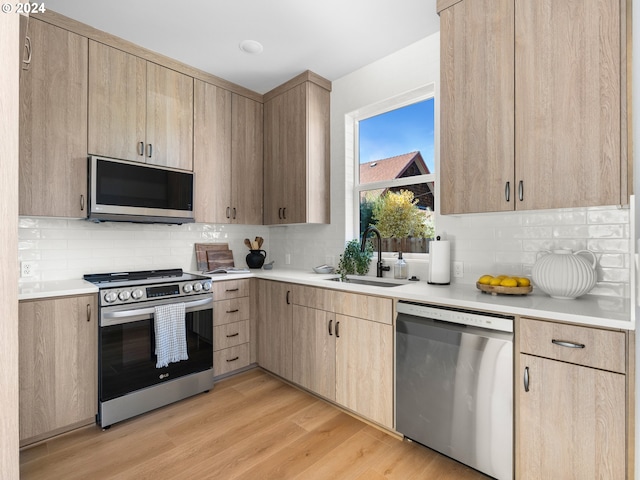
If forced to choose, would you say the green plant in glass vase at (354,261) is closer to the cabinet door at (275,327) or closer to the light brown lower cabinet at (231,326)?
the cabinet door at (275,327)

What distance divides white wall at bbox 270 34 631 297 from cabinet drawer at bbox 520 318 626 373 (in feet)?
1.18

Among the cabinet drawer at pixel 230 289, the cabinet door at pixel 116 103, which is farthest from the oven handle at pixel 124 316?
the cabinet door at pixel 116 103

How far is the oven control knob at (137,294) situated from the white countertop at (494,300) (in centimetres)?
22

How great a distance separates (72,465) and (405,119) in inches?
130

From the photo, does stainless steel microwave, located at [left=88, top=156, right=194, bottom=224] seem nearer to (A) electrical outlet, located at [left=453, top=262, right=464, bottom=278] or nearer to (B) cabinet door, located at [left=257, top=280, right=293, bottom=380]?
(B) cabinet door, located at [left=257, top=280, right=293, bottom=380]

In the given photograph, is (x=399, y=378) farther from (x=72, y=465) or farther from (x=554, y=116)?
(x=72, y=465)

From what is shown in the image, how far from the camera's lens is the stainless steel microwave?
239 centimetres

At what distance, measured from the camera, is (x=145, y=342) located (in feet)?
7.73

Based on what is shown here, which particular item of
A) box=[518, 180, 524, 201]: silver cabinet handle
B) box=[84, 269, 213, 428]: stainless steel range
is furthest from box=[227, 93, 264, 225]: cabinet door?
box=[518, 180, 524, 201]: silver cabinet handle

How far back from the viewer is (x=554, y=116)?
1.66m

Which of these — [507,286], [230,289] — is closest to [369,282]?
[507,286]

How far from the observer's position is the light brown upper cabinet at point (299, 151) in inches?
121

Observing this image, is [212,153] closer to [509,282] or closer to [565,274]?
[509,282]

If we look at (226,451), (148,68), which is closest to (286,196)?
(148,68)
